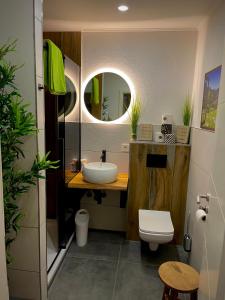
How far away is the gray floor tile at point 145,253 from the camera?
95.6 inches

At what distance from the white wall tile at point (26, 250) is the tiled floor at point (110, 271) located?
424 millimetres

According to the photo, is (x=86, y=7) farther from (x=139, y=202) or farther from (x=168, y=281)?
(x=168, y=281)

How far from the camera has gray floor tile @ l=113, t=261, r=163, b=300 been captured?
195cm

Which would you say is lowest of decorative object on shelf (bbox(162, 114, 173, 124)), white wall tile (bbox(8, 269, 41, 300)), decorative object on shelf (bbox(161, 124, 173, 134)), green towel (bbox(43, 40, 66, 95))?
white wall tile (bbox(8, 269, 41, 300))

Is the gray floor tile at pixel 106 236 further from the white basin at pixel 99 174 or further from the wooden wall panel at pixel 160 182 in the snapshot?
the white basin at pixel 99 174

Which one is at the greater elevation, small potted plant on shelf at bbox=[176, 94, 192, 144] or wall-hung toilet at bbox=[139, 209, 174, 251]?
small potted plant on shelf at bbox=[176, 94, 192, 144]

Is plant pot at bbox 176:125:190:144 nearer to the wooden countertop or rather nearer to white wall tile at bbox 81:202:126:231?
the wooden countertop

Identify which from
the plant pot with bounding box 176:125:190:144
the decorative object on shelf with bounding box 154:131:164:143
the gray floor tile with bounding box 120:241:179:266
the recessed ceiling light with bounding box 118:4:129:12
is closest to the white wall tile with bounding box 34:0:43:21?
the recessed ceiling light with bounding box 118:4:129:12

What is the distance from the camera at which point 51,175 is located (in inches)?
92.7

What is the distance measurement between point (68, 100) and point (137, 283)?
196cm

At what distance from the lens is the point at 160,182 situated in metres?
2.59

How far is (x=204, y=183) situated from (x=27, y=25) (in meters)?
1.79

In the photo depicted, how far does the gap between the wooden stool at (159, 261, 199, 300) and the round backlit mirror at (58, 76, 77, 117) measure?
165 cm

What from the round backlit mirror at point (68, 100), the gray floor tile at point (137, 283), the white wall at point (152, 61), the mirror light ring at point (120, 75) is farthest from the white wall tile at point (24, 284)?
the white wall at point (152, 61)
